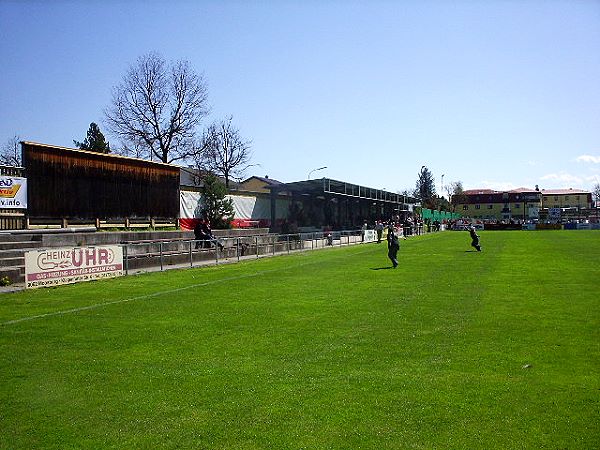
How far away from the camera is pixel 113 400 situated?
19.2 feet

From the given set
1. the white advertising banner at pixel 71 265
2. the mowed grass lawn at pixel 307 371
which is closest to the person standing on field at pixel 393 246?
the mowed grass lawn at pixel 307 371

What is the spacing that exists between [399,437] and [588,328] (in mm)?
5797

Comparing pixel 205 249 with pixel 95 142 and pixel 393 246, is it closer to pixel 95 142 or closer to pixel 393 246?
pixel 393 246

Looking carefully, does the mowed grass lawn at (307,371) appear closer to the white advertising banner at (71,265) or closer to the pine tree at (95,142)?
the white advertising banner at (71,265)

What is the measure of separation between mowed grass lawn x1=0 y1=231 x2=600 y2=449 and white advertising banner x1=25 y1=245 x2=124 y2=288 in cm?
261

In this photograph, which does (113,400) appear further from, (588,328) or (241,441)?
(588,328)

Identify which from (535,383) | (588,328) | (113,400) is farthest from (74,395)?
(588,328)

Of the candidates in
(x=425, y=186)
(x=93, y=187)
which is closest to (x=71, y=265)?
(x=93, y=187)

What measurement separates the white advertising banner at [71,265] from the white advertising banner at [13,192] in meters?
6.63

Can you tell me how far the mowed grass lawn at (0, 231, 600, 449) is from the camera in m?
4.87

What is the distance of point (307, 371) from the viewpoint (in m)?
6.74

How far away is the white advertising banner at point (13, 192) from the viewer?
72.8 ft

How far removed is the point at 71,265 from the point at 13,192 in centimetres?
763

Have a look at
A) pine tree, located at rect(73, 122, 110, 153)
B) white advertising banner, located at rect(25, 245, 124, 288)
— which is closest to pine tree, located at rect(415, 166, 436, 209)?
pine tree, located at rect(73, 122, 110, 153)
